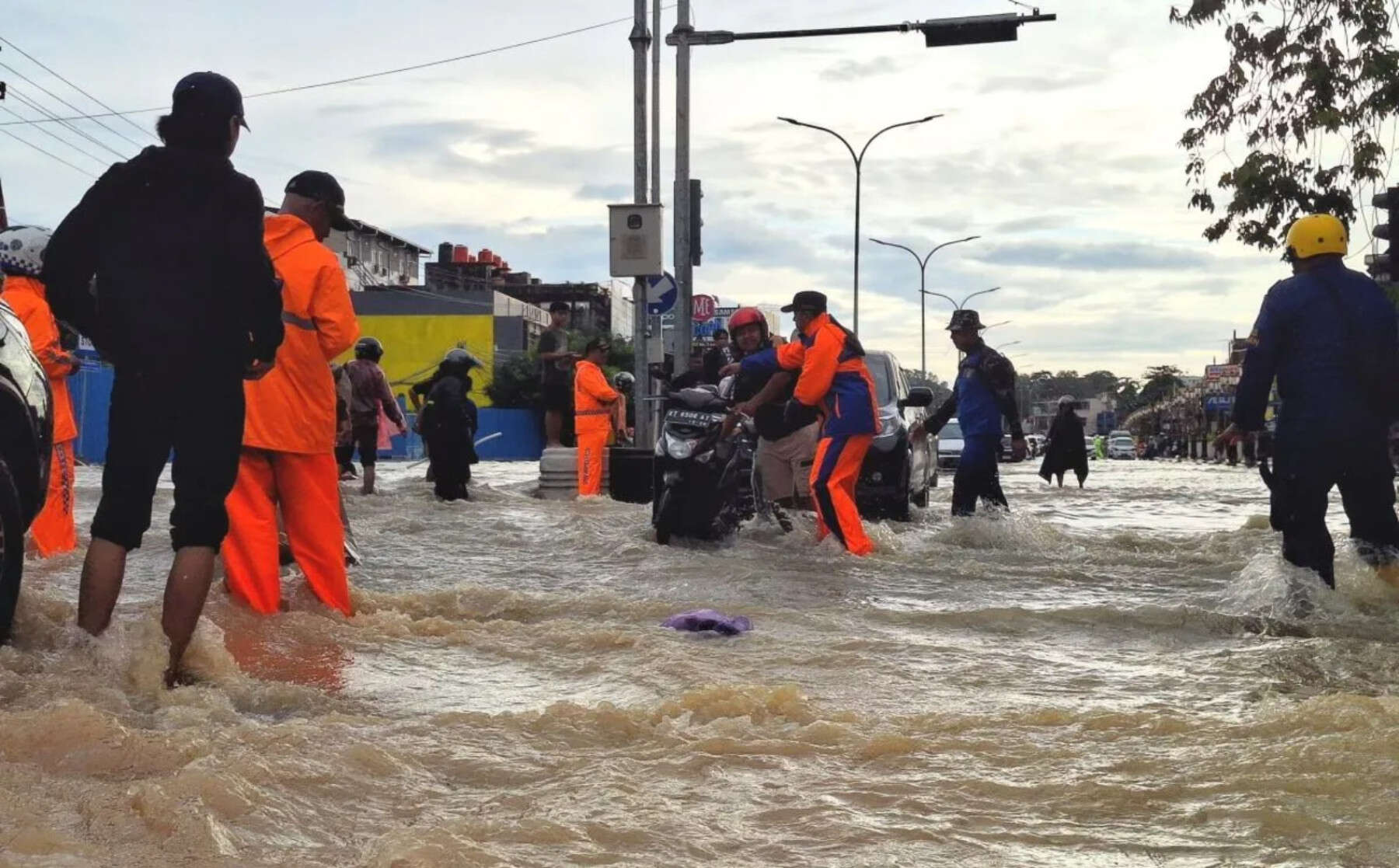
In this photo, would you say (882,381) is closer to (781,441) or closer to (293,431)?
(781,441)

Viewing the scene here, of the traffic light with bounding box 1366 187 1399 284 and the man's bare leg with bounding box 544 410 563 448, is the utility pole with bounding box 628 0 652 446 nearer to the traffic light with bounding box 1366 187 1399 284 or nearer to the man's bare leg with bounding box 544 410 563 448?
the man's bare leg with bounding box 544 410 563 448

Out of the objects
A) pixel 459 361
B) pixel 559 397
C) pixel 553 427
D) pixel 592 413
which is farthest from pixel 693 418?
pixel 553 427

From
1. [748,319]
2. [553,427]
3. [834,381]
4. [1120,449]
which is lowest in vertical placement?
[1120,449]

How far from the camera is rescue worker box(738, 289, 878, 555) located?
381 inches

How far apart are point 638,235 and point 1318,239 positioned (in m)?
11.2

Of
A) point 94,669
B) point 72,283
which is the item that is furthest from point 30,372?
point 94,669

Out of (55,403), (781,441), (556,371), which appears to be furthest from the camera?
(556,371)

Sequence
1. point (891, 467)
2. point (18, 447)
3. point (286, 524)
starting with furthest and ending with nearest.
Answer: point (891, 467)
point (286, 524)
point (18, 447)

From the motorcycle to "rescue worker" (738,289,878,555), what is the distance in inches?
28.7

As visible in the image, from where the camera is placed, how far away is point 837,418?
9.68m

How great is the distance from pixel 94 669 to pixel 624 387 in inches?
670

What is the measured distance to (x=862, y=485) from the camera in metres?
13.4

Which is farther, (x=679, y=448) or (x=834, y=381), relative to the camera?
(x=679, y=448)

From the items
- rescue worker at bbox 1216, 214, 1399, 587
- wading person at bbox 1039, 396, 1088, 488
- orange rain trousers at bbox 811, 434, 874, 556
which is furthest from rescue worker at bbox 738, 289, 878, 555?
wading person at bbox 1039, 396, 1088, 488
